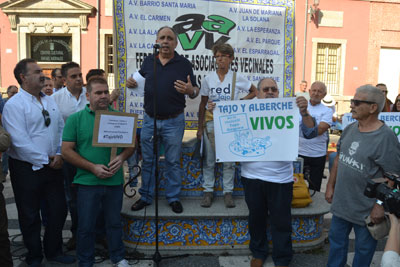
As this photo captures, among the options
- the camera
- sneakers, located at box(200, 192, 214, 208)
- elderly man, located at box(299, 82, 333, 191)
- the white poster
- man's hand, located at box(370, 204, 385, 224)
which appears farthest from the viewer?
the white poster

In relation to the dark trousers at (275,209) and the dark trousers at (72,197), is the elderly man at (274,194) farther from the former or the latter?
the dark trousers at (72,197)

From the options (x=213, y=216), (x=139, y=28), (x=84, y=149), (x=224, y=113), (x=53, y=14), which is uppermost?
(x=53, y=14)

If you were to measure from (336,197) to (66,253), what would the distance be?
9.03 feet

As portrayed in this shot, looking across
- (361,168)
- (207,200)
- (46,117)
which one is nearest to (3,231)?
(46,117)

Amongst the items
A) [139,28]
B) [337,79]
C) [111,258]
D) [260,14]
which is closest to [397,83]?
[337,79]

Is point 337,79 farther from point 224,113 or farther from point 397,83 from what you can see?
point 224,113

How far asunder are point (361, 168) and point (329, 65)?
1524 cm

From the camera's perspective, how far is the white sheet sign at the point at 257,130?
120 inches

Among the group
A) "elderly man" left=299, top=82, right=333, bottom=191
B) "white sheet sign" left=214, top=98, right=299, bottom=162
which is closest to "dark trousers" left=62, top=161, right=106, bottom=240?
"white sheet sign" left=214, top=98, right=299, bottom=162

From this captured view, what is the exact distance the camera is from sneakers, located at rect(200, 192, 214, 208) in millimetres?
3660

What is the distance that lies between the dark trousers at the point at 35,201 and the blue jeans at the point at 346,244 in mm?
2510

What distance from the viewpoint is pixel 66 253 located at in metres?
3.54

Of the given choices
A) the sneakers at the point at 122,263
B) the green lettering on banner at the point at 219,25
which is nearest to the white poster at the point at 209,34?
the green lettering on banner at the point at 219,25

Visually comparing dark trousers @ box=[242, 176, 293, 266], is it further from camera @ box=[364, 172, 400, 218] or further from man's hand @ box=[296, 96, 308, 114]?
camera @ box=[364, 172, 400, 218]
